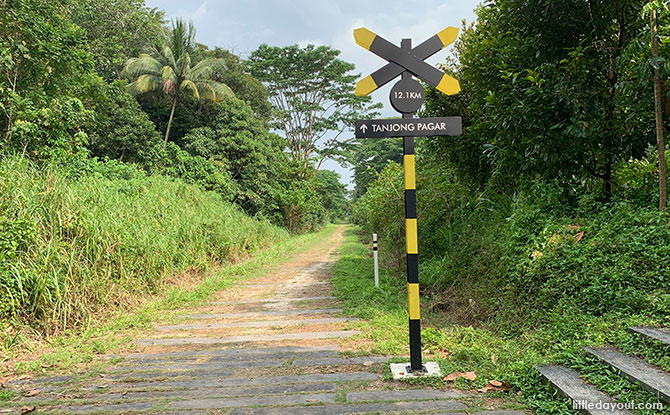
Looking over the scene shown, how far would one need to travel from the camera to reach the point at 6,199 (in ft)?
16.6

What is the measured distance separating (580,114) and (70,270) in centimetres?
682

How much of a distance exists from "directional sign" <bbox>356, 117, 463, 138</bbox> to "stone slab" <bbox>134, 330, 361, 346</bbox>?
2.47 m

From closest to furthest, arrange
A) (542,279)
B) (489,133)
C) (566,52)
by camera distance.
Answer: (542,279)
(566,52)
(489,133)

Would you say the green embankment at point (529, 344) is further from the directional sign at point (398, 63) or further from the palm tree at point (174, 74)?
the palm tree at point (174, 74)

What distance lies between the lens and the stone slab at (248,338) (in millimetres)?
4516

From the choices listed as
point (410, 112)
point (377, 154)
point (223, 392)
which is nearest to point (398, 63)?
point (410, 112)

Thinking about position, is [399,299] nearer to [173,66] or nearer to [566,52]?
[566,52]

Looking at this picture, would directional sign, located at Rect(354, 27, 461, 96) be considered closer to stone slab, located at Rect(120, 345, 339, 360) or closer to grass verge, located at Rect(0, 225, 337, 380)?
stone slab, located at Rect(120, 345, 339, 360)

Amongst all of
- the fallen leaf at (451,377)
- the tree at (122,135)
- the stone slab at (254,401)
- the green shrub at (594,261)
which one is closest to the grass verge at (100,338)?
the stone slab at (254,401)

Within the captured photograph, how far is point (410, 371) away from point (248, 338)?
2.11m

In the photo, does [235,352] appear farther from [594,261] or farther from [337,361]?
[594,261]

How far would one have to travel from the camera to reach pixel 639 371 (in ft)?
8.98

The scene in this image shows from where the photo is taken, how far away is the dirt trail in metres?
2.84

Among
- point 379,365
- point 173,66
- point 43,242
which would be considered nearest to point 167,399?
point 379,365
